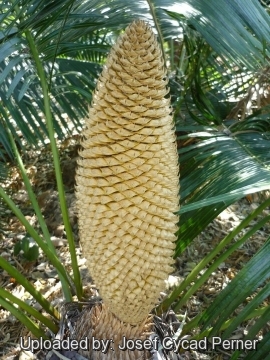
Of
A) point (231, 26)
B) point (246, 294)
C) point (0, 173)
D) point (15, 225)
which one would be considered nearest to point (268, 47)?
point (231, 26)

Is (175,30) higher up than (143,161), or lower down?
higher up

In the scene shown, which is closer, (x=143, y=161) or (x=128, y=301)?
(x=143, y=161)

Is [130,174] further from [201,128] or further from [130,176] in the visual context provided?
[201,128]

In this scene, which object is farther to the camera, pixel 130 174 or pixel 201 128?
pixel 201 128

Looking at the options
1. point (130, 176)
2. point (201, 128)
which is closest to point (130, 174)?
point (130, 176)

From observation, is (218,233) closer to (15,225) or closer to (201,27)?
(15,225)

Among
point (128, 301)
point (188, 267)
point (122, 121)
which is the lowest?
point (188, 267)
